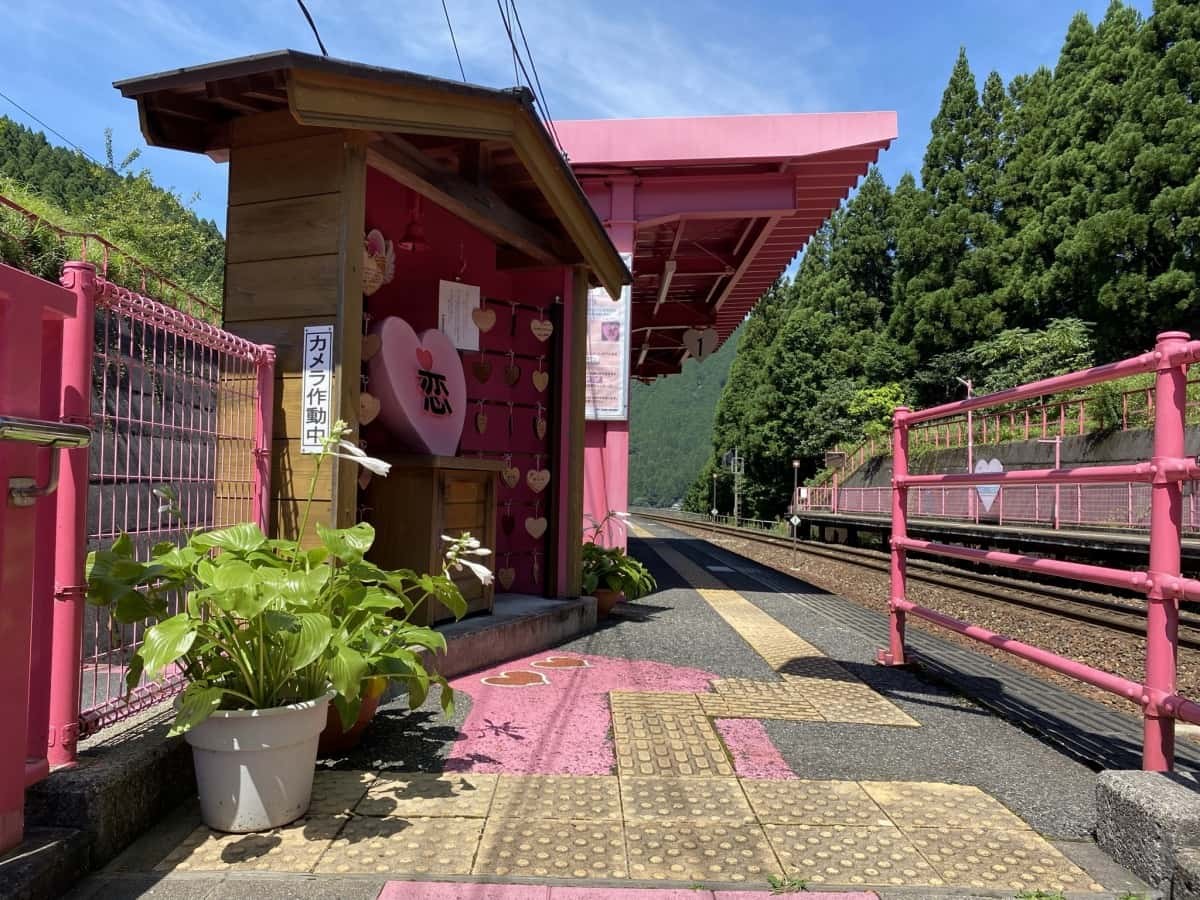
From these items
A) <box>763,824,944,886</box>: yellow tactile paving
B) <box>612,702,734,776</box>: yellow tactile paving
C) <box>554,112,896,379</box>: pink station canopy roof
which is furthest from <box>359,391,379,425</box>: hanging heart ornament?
<box>554,112,896,379</box>: pink station canopy roof

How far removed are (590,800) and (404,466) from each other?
2.48m

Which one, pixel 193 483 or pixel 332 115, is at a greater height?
pixel 332 115

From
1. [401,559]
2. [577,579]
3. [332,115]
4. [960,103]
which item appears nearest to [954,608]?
[577,579]

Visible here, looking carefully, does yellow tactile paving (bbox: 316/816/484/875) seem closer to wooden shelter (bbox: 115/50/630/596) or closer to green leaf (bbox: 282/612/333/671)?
green leaf (bbox: 282/612/333/671)

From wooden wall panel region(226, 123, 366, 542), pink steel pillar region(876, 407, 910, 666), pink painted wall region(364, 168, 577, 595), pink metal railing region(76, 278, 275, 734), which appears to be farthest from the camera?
pink painted wall region(364, 168, 577, 595)

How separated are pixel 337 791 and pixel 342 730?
29 cm

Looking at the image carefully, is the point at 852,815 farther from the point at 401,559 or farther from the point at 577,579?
the point at 577,579

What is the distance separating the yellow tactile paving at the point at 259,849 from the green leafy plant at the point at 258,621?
1.21 feet

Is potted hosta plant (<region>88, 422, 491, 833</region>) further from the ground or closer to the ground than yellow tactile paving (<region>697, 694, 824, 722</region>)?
further from the ground

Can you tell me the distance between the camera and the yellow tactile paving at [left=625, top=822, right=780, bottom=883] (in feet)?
7.65

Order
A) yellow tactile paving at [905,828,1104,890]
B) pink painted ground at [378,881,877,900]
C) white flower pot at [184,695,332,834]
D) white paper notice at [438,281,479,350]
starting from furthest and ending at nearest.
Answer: white paper notice at [438,281,479,350], white flower pot at [184,695,332,834], yellow tactile paving at [905,828,1104,890], pink painted ground at [378,881,877,900]

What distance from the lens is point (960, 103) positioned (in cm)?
3925

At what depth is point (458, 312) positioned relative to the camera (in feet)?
19.0

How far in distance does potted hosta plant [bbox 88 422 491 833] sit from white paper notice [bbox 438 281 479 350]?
10.1 feet
